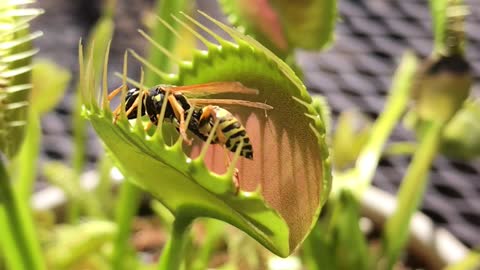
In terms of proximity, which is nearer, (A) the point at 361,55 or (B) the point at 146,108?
(B) the point at 146,108

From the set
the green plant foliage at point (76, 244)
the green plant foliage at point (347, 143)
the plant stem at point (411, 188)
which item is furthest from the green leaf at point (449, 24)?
the green plant foliage at point (76, 244)

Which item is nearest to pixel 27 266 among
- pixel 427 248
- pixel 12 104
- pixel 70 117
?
pixel 12 104

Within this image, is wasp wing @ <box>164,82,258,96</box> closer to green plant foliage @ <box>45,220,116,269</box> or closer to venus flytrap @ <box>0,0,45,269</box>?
venus flytrap @ <box>0,0,45,269</box>

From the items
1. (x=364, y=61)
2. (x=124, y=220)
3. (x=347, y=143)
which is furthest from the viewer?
(x=364, y=61)

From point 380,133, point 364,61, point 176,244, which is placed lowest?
A: point 364,61

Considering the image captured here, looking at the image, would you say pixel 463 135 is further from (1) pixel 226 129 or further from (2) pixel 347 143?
(1) pixel 226 129

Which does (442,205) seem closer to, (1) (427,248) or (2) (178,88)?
(1) (427,248)

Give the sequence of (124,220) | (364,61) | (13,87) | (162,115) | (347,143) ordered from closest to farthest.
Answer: (162,115)
(13,87)
(124,220)
(347,143)
(364,61)

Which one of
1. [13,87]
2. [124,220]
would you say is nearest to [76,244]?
[124,220]

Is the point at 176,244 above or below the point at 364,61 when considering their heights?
above
